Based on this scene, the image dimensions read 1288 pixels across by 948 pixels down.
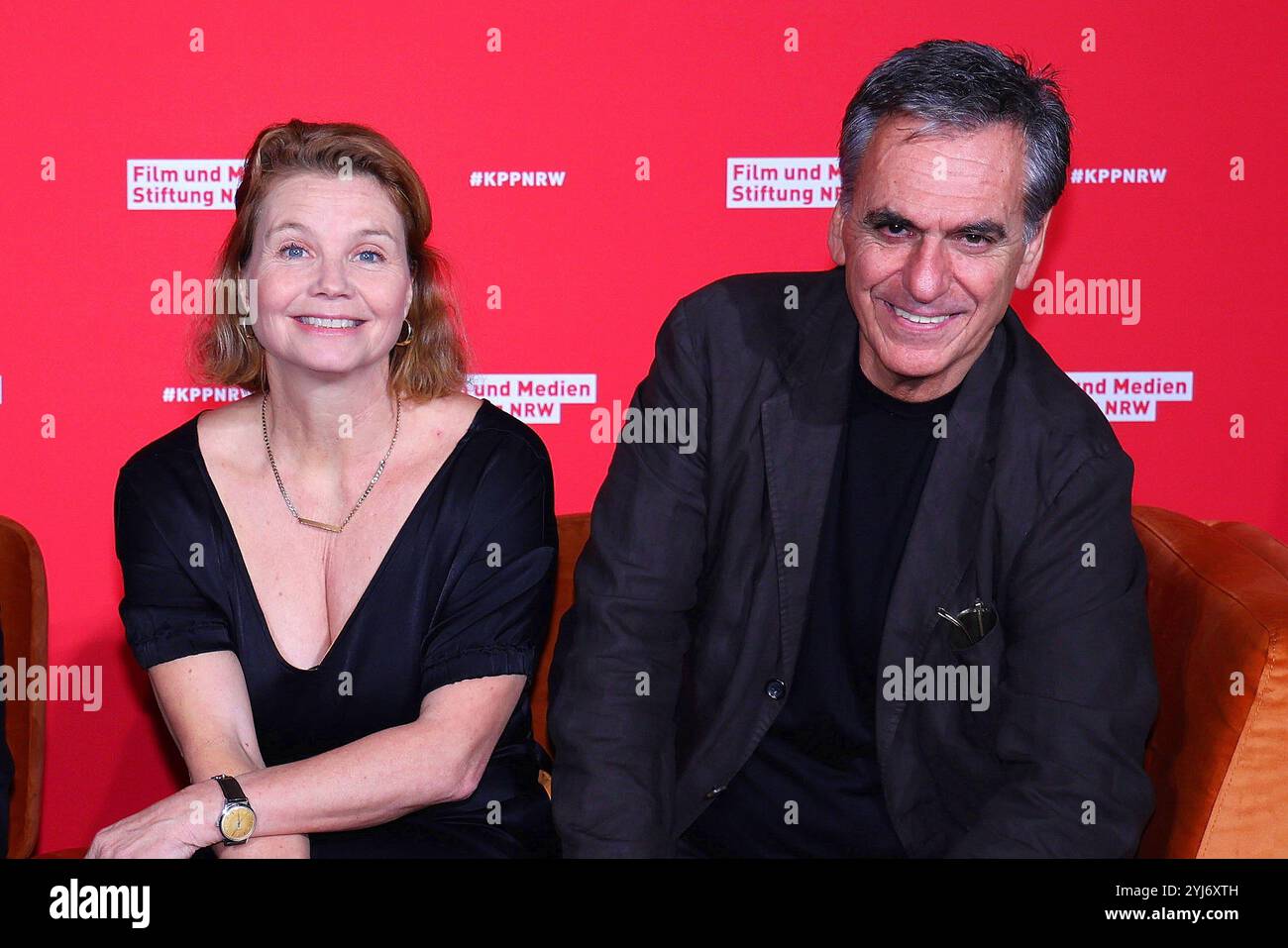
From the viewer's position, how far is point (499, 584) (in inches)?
75.7

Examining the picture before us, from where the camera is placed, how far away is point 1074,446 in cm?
175

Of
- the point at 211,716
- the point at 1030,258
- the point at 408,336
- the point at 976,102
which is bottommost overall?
the point at 211,716

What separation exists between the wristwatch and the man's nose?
1.09m

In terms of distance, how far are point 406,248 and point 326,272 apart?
6.0 inches

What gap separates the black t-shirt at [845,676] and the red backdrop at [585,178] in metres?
0.98

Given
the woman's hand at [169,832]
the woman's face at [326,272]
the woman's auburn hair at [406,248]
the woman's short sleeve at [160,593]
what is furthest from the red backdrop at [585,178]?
the woman's hand at [169,832]

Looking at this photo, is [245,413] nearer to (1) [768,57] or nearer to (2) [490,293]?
(2) [490,293]

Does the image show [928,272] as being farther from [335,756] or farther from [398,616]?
[335,756]

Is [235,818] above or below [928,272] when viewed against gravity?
below

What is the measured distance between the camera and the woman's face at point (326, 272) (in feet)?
6.34

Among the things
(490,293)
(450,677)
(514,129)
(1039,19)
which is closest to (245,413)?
(450,677)

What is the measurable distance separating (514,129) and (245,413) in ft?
3.00

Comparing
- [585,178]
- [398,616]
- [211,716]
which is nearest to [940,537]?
[398,616]

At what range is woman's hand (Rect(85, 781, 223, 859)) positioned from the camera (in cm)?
166
